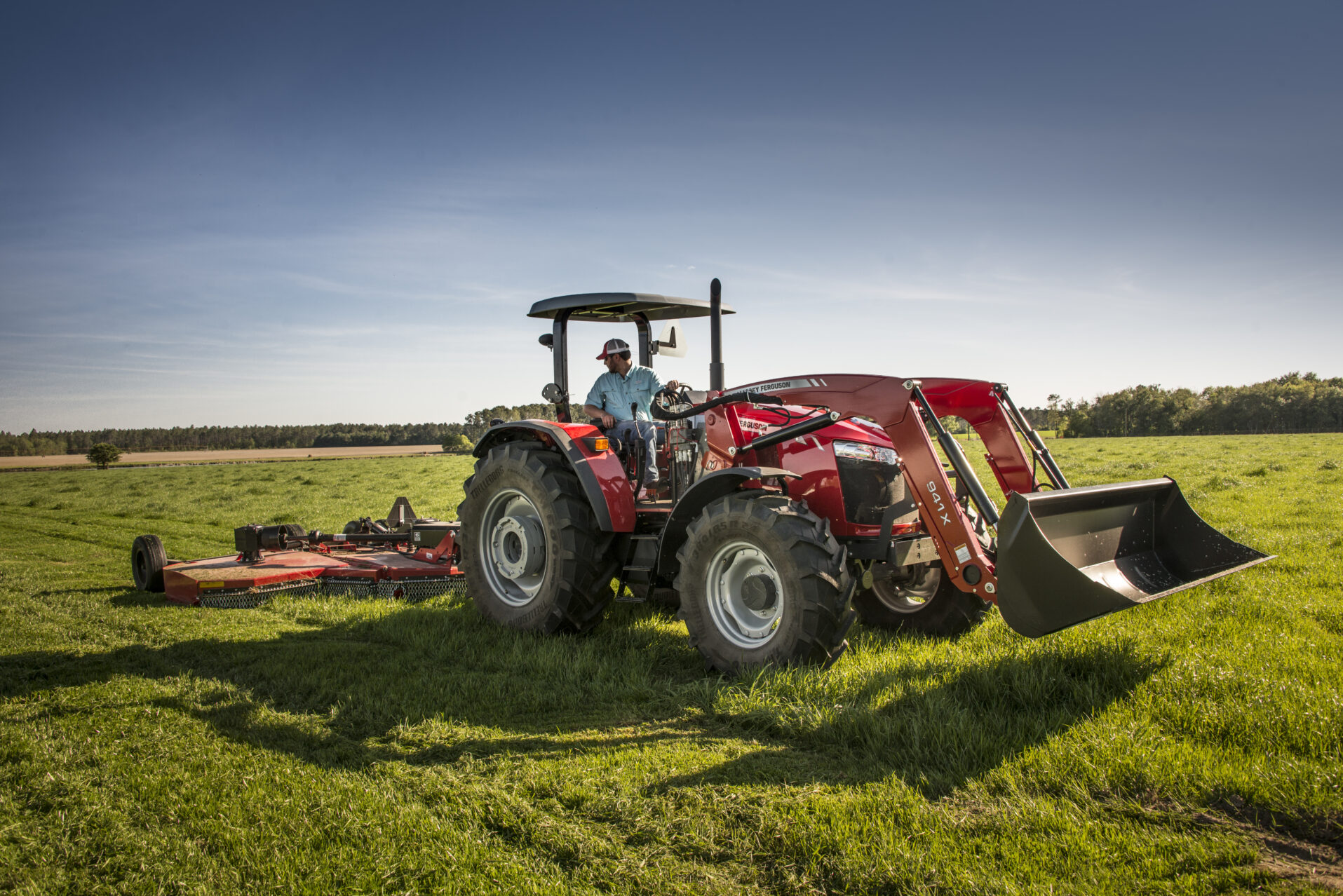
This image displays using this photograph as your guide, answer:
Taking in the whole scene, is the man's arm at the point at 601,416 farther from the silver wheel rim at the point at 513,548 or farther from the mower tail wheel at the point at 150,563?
the mower tail wheel at the point at 150,563

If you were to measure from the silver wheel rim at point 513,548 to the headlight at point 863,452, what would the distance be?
7.88 feet

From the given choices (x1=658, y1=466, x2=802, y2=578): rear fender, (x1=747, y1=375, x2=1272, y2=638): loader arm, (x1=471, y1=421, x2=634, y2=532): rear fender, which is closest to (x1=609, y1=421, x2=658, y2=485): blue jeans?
(x1=471, y1=421, x2=634, y2=532): rear fender

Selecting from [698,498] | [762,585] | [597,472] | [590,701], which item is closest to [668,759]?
[590,701]

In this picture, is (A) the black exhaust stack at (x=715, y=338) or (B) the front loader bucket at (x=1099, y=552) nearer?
(B) the front loader bucket at (x=1099, y=552)

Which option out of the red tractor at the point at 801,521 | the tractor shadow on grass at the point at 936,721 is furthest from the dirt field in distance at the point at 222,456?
the tractor shadow on grass at the point at 936,721

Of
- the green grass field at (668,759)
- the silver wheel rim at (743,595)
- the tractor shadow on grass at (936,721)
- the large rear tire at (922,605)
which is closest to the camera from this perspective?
the green grass field at (668,759)

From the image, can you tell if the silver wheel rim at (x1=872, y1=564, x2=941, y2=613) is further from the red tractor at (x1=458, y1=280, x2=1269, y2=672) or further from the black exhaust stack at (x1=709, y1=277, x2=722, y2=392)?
the black exhaust stack at (x1=709, y1=277, x2=722, y2=392)

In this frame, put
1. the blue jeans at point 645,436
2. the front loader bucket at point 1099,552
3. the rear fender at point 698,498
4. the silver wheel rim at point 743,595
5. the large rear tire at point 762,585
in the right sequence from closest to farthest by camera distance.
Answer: the front loader bucket at point 1099,552 → the large rear tire at point 762,585 → the silver wheel rim at point 743,595 → the rear fender at point 698,498 → the blue jeans at point 645,436

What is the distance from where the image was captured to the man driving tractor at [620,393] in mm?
6699

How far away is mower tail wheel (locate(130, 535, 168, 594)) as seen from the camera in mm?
8031

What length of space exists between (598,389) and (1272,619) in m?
5.18

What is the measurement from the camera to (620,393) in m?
6.80

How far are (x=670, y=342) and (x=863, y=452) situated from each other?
7.46 ft

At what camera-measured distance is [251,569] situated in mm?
7883
